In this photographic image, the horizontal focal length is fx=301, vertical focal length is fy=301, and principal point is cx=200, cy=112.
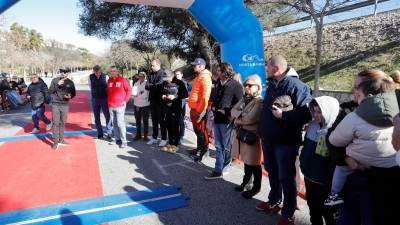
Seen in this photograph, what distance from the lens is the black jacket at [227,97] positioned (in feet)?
14.3

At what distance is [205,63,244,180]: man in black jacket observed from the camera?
4.38m

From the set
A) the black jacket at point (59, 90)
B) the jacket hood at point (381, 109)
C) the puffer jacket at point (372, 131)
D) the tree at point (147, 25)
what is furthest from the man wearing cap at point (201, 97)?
the tree at point (147, 25)

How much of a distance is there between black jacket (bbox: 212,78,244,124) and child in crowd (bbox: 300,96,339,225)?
1.63m

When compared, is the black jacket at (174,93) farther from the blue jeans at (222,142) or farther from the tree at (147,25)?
the tree at (147,25)

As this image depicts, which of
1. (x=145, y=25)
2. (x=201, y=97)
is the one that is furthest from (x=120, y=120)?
(x=145, y=25)

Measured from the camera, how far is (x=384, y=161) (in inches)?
84.5

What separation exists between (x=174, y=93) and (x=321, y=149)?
368cm

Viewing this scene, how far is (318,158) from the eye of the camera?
8.85 ft

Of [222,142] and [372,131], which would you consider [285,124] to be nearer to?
[372,131]

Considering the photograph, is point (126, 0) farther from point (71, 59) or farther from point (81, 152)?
point (71, 59)

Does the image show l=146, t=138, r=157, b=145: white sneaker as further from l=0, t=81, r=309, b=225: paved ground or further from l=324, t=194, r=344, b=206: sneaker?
l=324, t=194, r=344, b=206: sneaker

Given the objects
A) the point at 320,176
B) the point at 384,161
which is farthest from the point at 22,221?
the point at 384,161

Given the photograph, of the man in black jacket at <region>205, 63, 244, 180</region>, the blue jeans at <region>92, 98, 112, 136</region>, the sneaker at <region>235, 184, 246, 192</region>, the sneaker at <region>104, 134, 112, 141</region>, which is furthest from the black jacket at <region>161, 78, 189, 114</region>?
the sneaker at <region>235, 184, 246, 192</region>

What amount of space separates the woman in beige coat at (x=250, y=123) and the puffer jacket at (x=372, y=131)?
154cm
